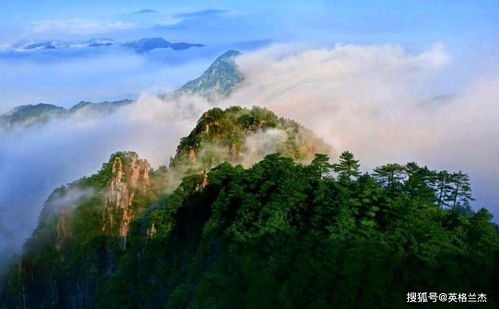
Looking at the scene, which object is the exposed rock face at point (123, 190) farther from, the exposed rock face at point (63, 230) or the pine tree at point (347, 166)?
the pine tree at point (347, 166)

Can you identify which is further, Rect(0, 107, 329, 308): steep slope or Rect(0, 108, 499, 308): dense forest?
Rect(0, 107, 329, 308): steep slope

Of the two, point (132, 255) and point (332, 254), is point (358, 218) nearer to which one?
point (332, 254)

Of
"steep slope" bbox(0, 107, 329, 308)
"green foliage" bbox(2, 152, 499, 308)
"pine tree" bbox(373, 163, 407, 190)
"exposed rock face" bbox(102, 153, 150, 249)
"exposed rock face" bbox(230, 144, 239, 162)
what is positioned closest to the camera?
"green foliage" bbox(2, 152, 499, 308)

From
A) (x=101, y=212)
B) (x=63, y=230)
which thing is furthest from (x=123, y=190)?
(x=63, y=230)

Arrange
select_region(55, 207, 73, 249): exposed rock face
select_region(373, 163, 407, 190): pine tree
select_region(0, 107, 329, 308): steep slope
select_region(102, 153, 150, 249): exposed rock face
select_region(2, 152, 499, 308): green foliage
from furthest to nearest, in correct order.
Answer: select_region(55, 207, 73, 249): exposed rock face → select_region(102, 153, 150, 249): exposed rock face → select_region(0, 107, 329, 308): steep slope → select_region(373, 163, 407, 190): pine tree → select_region(2, 152, 499, 308): green foliage

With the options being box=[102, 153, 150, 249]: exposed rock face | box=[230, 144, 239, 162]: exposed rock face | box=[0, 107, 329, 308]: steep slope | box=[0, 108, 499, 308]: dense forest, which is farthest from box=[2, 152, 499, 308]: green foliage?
box=[230, 144, 239, 162]: exposed rock face

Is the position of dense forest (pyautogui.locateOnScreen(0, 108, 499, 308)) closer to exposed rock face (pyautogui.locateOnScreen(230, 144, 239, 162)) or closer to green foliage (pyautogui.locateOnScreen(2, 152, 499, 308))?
green foliage (pyautogui.locateOnScreen(2, 152, 499, 308))

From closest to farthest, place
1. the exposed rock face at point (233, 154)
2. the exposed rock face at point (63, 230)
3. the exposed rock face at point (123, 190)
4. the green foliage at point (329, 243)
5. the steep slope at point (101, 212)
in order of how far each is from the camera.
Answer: the green foliage at point (329, 243) < the steep slope at point (101, 212) < the exposed rock face at point (123, 190) < the exposed rock face at point (63, 230) < the exposed rock face at point (233, 154)

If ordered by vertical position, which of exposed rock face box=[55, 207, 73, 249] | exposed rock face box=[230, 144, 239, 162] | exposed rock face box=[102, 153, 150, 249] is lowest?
exposed rock face box=[55, 207, 73, 249]

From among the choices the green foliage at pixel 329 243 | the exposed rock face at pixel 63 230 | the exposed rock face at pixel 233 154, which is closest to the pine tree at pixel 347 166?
the green foliage at pixel 329 243

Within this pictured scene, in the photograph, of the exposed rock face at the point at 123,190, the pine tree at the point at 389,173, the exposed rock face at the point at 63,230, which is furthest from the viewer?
the exposed rock face at the point at 63,230
